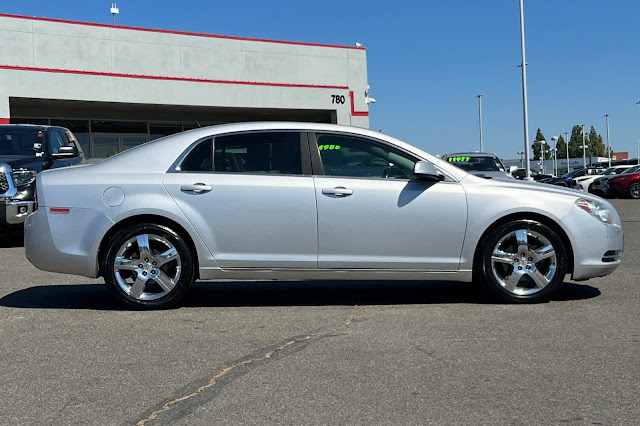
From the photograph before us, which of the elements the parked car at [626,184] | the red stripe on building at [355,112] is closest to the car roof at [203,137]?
the parked car at [626,184]

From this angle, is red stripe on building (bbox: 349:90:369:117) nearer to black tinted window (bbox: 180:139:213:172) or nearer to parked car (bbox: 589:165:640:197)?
parked car (bbox: 589:165:640:197)

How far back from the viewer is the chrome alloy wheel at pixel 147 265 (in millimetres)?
5797

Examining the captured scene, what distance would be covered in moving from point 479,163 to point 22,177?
10.0 metres

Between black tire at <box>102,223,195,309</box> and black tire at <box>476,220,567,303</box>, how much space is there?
247cm

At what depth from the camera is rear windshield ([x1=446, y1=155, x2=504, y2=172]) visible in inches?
638

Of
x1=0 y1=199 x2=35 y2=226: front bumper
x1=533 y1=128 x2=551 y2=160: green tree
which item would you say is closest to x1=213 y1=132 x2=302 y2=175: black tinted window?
x1=0 y1=199 x2=35 y2=226: front bumper

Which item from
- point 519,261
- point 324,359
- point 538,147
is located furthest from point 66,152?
point 538,147

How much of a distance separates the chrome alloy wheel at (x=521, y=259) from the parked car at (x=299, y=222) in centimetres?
1

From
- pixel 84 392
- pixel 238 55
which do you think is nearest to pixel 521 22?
pixel 238 55

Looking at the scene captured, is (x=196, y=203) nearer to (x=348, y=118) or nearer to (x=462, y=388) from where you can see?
(x=462, y=388)

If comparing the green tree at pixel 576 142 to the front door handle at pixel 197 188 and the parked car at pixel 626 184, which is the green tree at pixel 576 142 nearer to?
the parked car at pixel 626 184

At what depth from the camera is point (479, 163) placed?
16453 millimetres

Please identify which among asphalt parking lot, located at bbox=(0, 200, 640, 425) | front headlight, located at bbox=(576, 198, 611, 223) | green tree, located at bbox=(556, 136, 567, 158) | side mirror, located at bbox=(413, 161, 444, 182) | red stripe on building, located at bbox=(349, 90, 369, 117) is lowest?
asphalt parking lot, located at bbox=(0, 200, 640, 425)

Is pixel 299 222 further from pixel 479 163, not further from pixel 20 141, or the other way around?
pixel 479 163
